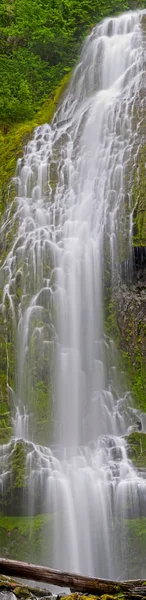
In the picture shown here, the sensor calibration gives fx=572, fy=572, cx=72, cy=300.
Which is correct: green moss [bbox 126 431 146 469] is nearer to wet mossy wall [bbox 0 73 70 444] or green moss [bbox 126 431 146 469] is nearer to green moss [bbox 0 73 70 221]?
wet mossy wall [bbox 0 73 70 444]

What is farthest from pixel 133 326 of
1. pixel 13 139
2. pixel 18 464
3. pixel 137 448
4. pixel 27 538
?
pixel 13 139

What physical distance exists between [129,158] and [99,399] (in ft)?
17.2

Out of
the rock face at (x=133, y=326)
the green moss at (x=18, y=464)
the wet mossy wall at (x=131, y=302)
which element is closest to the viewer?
the green moss at (x=18, y=464)

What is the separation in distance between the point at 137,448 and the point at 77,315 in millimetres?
2890

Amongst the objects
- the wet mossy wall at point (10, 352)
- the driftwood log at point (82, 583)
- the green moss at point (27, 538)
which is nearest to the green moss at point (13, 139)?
the wet mossy wall at point (10, 352)

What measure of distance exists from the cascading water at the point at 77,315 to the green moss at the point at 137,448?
0.19m

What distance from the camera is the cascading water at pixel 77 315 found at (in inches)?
333

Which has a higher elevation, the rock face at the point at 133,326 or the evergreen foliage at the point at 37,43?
the evergreen foliage at the point at 37,43

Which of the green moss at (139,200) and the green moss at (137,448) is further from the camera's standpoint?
the green moss at (139,200)

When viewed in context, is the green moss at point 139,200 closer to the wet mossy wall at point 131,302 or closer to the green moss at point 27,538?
the wet mossy wall at point 131,302

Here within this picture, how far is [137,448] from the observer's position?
959 cm

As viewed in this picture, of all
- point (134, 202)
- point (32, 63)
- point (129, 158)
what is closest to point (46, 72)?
point (32, 63)

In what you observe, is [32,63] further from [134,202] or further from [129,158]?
[134,202]

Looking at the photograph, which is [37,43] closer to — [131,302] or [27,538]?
[131,302]
